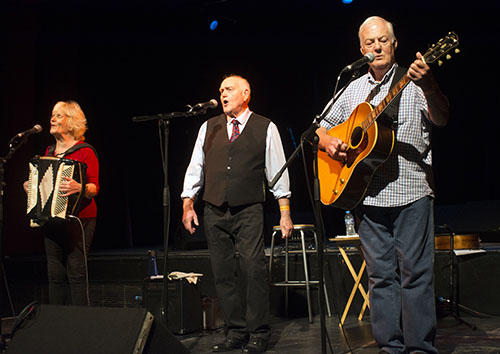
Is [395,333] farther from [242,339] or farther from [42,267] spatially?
[42,267]

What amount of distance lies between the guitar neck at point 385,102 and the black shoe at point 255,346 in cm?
161

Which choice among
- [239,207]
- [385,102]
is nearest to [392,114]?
[385,102]

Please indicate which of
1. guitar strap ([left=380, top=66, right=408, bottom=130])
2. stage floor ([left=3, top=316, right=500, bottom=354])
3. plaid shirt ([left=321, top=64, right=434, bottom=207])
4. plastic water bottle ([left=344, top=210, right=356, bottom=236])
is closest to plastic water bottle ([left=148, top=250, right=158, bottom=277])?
stage floor ([left=3, top=316, right=500, bottom=354])

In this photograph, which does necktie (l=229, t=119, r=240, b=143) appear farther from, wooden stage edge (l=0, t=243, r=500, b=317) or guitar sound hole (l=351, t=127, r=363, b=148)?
wooden stage edge (l=0, t=243, r=500, b=317)

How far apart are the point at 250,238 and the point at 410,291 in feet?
4.10

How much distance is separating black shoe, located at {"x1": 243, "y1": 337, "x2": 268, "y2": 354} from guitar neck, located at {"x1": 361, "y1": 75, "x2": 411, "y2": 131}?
1.61m

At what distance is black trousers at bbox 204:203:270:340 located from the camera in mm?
3639

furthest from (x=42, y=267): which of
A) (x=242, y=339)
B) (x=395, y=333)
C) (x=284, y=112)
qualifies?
(x=395, y=333)

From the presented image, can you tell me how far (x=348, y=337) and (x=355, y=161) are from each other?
1.75 meters

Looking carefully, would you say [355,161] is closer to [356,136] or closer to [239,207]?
[356,136]

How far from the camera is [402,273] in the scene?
2758 mm

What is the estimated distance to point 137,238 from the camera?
8.09 metres

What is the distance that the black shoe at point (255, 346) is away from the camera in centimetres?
353

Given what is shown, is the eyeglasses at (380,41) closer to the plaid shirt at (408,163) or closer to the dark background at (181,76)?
the plaid shirt at (408,163)
